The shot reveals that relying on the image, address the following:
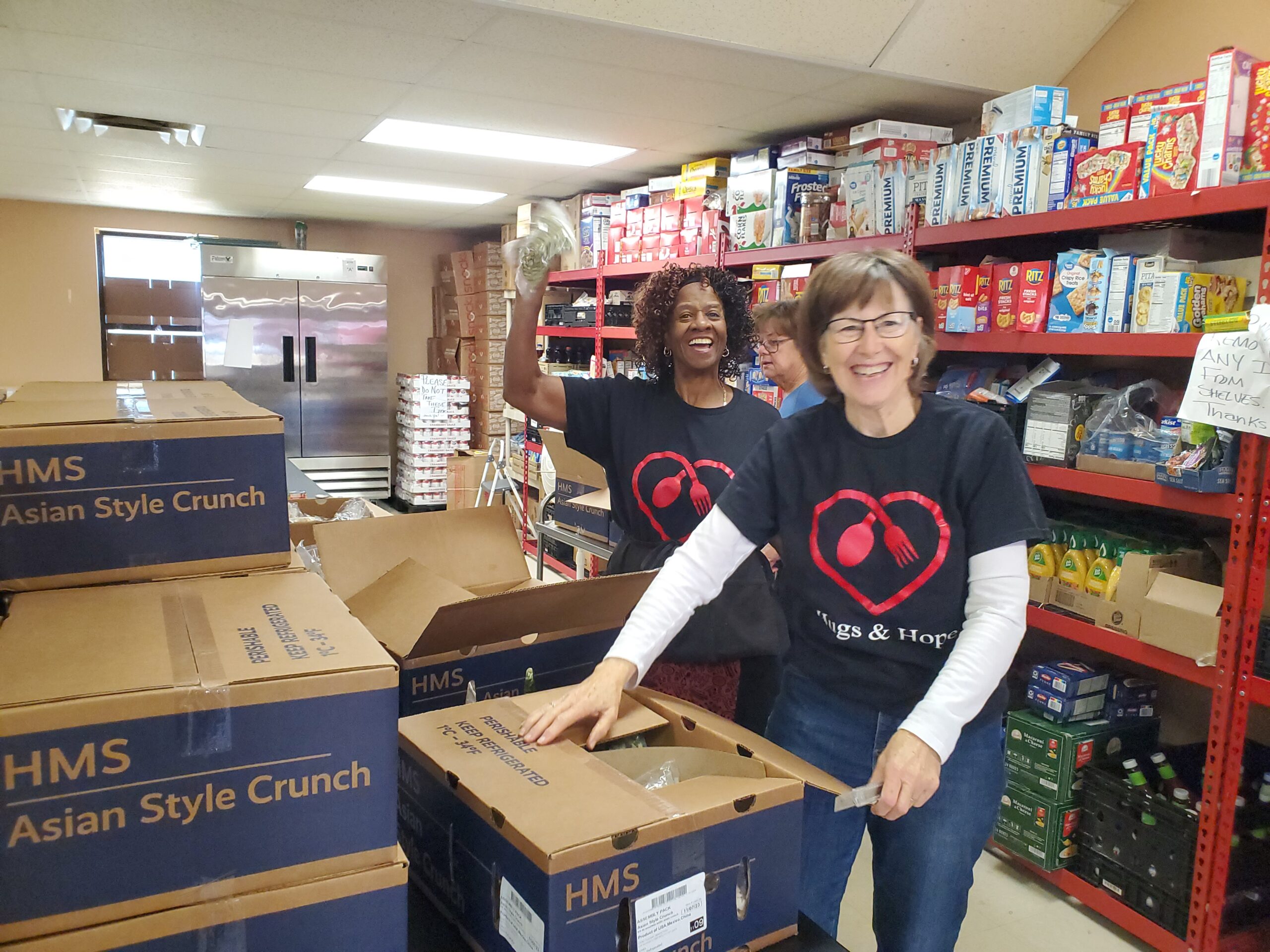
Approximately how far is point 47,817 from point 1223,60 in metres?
2.72

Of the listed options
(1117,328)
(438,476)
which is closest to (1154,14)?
(1117,328)

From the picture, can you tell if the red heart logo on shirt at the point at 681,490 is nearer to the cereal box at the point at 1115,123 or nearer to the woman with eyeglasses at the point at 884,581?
the woman with eyeglasses at the point at 884,581

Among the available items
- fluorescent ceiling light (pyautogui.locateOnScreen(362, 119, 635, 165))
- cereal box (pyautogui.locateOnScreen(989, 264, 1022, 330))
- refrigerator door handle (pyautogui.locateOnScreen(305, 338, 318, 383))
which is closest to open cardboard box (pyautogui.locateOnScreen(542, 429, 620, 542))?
fluorescent ceiling light (pyautogui.locateOnScreen(362, 119, 635, 165))

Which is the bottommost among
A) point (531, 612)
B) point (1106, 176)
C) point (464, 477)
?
point (464, 477)

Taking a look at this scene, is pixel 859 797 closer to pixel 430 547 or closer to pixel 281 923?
pixel 281 923

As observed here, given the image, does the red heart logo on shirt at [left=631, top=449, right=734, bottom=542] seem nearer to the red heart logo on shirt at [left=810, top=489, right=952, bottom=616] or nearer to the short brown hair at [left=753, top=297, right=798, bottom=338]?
the red heart logo on shirt at [left=810, top=489, right=952, bottom=616]

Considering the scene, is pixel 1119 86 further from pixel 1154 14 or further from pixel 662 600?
pixel 662 600

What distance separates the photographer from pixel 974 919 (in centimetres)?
260

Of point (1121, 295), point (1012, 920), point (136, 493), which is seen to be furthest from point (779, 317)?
point (136, 493)

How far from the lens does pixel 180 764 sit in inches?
31.9

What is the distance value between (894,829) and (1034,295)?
1.92 meters

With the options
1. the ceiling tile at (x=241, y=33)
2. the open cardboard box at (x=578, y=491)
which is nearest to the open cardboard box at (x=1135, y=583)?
the open cardboard box at (x=578, y=491)

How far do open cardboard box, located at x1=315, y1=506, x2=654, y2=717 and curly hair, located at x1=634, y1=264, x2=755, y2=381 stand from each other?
0.62 m

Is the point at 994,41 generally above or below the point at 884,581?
above
